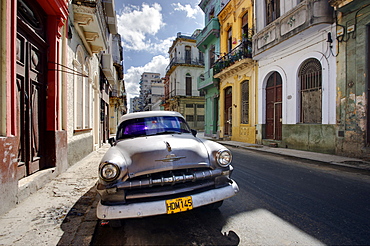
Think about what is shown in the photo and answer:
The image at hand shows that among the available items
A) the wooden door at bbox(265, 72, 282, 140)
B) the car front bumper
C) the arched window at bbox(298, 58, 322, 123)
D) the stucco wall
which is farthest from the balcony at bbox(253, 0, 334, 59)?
the car front bumper

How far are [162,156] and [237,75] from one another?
14689mm

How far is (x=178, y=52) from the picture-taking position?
36.2 m

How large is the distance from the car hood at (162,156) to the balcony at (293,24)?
9.06 m

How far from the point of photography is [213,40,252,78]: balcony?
46.3ft

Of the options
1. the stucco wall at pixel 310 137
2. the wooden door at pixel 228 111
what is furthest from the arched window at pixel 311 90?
the wooden door at pixel 228 111

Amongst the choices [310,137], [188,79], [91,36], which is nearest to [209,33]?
[91,36]

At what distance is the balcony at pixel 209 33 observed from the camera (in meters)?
18.9

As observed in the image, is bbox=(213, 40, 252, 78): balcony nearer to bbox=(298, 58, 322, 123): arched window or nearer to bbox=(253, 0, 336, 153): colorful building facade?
bbox=(253, 0, 336, 153): colorful building facade

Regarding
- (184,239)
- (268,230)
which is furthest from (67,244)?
(268,230)

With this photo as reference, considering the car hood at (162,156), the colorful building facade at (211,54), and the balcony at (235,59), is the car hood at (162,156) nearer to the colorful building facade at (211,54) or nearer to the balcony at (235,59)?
the balcony at (235,59)

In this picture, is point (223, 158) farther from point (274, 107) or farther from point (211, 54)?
point (211, 54)

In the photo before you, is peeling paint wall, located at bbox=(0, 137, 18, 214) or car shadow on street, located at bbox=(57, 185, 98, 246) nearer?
car shadow on street, located at bbox=(57, 185, 98, 246)

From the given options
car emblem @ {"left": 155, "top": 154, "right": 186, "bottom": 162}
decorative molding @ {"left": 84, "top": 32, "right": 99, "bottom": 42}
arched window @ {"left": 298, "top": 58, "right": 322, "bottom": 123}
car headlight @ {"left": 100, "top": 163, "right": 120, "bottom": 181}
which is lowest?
car headlight @ {"left": 100, "top": 163, "right": 120, "bottom": 181}

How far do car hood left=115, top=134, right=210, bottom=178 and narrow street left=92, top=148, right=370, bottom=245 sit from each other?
85cm
